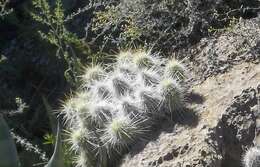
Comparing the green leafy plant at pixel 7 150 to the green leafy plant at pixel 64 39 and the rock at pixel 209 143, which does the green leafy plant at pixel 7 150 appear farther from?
the green leafy plant at pixel 64 39

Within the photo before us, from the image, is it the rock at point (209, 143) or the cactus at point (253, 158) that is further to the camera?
the rock at point (209, 143)

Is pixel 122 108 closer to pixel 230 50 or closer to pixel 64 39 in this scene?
pixel 230 50

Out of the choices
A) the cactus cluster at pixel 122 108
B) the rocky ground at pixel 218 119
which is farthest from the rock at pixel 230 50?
the cactus cluster at pixel 122 108

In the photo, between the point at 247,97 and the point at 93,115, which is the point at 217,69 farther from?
the point at 93,115

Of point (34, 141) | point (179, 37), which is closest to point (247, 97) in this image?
point (179, 37)

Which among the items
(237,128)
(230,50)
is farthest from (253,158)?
(230,50)

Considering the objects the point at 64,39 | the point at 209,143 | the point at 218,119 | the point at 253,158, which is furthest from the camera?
the point at 64,39

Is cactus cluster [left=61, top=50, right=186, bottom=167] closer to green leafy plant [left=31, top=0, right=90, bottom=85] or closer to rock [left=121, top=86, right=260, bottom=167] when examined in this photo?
rock [left=121, top=86, right=260, bottom=167]
